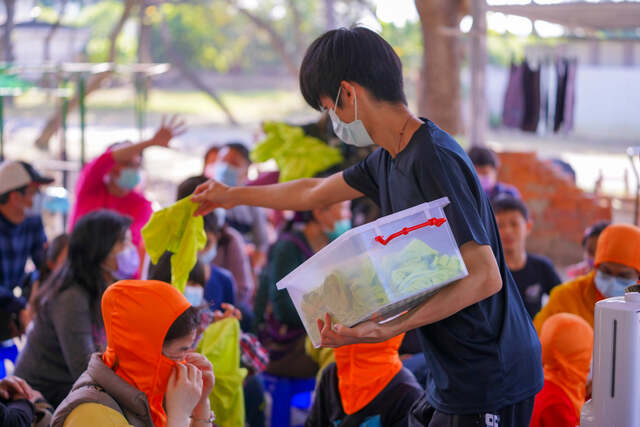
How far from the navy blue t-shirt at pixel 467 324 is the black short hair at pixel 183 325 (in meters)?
0.76

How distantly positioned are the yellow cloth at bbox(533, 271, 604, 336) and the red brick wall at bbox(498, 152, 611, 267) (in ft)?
15.9

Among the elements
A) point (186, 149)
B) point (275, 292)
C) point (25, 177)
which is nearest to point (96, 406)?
point (275, 292)

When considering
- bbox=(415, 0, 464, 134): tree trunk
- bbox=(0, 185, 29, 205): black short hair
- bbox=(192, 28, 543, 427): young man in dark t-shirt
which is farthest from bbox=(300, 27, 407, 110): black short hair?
bbox=(415, 0, 464, 134): tree trunk

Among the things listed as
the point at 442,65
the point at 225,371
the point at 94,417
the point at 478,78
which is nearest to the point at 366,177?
the point at 94,417

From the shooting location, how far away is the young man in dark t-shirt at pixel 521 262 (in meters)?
3.88

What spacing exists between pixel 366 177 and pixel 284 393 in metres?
1.92

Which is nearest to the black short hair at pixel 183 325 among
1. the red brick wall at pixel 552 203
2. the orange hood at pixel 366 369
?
the orange hood at pixel 366 369

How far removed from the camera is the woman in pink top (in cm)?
457

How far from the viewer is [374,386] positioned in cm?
269

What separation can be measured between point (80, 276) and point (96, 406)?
1.07 metres

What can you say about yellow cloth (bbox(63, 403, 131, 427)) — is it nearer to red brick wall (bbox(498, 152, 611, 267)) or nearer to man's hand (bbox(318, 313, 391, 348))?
man's hand (bbox(318, 313, 391, 348))

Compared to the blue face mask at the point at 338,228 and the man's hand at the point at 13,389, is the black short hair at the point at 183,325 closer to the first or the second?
the man's hand at the point at 13,389

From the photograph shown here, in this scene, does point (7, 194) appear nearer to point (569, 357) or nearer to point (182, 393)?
point (182, 393)

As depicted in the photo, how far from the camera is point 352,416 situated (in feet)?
8.89
